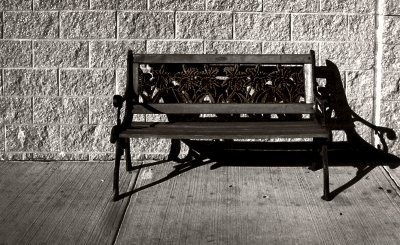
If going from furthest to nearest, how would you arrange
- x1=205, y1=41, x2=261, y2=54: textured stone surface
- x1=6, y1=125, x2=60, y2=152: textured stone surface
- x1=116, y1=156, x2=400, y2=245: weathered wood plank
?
x1=6, y1=125, x2=60, y2=152: textured stone surface < x1=205, y1=41, x2=261, y2=54: textured stone surface < x1=116, y1=156, x2=400, y2=245: weathered wood plank

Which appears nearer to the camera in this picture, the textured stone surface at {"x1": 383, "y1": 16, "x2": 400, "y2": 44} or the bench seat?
the bench seat

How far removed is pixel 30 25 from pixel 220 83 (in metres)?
1.71

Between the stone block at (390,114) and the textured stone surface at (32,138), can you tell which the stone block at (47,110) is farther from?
the stone block at (390,114)

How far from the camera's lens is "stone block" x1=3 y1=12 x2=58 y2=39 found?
5816 mm

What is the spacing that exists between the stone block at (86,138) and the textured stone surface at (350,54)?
2012 millimetres

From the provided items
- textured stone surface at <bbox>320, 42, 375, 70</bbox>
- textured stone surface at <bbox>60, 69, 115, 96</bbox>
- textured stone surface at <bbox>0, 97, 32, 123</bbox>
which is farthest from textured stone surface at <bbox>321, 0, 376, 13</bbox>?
textured stone surface at <bbox>0, 97, 32, 123</bbox>

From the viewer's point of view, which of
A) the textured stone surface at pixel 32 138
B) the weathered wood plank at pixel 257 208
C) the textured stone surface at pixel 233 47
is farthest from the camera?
the textured stone surface at pixel 32 138

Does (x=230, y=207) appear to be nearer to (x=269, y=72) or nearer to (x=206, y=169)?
(x=206, y=169)

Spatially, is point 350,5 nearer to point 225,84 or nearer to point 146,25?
point 225,84

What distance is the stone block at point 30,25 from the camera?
19.1ft

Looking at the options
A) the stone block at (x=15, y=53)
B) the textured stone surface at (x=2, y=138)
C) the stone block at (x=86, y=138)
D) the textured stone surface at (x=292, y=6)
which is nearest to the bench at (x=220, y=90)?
the stone block at (x=86, y=138)

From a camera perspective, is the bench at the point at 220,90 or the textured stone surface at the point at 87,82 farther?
the textured stone surface at the point at 87,82

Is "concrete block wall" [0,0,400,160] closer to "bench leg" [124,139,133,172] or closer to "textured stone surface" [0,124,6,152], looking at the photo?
"textured stone surface" [0,124,6,152]

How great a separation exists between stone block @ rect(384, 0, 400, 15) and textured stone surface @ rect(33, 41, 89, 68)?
2.56 m
